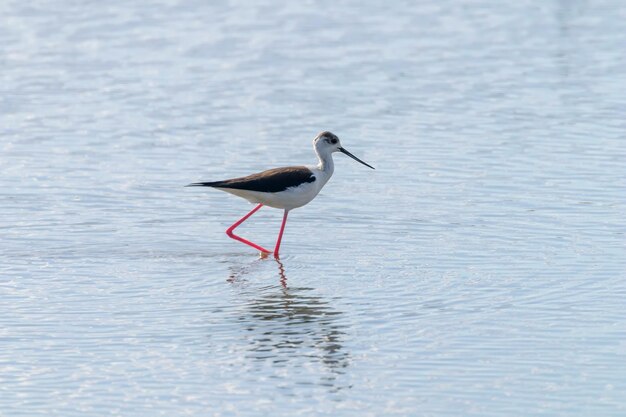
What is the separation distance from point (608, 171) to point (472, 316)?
5356mm

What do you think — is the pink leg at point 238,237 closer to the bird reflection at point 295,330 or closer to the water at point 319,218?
the water at point 319,218

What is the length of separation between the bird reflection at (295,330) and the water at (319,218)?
29mm

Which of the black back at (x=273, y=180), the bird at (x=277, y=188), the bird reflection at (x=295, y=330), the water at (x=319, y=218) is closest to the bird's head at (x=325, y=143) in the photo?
the bird at (x=277, y=188)

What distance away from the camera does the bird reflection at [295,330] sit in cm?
948

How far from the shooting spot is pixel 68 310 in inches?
424

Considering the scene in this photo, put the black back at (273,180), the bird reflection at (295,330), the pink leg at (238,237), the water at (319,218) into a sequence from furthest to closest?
1. the pink leg at (238,237)
2. the black back at (273,180)
3. the bird reflection at (295,330)
4. the water at (319,218)

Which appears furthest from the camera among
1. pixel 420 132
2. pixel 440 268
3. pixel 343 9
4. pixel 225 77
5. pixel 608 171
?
pixel 343 9

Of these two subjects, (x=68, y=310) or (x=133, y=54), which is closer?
(x=68, y=310)

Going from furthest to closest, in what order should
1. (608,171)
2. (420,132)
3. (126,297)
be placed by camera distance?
(420,132), (608,171), (126,297)

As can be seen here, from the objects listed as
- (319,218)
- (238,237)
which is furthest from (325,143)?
(238,237)

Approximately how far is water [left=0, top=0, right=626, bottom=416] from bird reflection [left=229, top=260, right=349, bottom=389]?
0.09ft

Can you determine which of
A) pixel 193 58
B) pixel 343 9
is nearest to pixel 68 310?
pixel 193 58

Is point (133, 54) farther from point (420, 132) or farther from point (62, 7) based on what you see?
point (420, 132)

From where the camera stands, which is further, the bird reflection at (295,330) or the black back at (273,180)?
the black back at (273,180)
